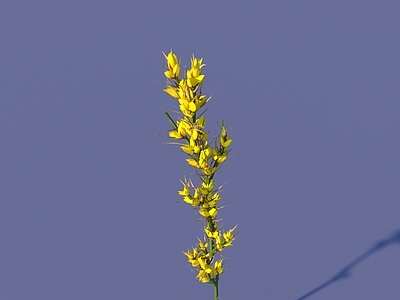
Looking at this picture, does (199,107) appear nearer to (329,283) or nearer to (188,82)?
(188,82)

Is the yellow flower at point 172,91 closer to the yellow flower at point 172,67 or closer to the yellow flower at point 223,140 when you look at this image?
the yellow flower at point 172,67

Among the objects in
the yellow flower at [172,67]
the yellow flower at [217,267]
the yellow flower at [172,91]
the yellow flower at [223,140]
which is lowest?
the yellow flower at [217,267]

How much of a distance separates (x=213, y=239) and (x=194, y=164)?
35 centimetres

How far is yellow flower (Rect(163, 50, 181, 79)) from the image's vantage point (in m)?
2.81

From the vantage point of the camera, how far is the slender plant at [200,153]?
2818 mm

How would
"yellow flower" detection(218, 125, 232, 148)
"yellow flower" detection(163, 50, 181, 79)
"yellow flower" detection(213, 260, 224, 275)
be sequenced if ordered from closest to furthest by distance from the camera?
"yellow flower" detection(163, 50, 181, 79) → "yellow flower" detection(218, 125, 232, 148) → "yellow flower" detection(213, 260, 224, 275)

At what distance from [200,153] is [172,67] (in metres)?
0.32

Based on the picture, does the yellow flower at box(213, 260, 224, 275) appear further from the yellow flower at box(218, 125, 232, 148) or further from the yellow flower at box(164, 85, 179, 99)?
the yellow flower at box(164, 85, 179, 99)

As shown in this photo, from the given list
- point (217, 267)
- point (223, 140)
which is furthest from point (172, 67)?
point (217, 267)

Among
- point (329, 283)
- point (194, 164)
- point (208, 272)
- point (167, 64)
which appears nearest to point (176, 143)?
point (194, 164)

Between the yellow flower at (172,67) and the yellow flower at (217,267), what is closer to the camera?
the yellow flower at (172,67)

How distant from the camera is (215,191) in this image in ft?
9.97

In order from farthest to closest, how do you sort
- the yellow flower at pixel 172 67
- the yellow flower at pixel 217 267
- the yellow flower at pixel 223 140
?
the yellow flower at pixel 217 267, the yellow flower at pixel 223 140, the yellow flower at pixel 172 67

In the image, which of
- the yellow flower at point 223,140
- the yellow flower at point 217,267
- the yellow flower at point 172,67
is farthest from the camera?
the yellow flower at point 217,267
